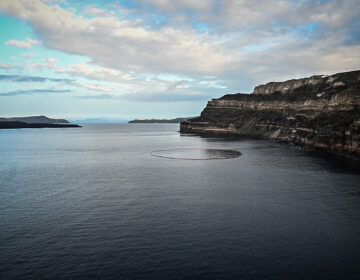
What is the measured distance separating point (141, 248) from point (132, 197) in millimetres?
24730

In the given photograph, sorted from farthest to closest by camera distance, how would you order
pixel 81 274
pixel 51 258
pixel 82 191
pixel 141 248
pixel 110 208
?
pixel 82 191 → pixel 110 208 → pixel 141 248 → pixel 51 258 → pixel 81 274

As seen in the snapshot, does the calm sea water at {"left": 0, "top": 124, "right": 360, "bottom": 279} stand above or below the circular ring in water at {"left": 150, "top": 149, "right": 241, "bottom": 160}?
below

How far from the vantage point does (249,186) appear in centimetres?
7219

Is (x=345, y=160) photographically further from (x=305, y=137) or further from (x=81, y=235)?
(x=81, y=235)

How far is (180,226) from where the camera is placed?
45562mm

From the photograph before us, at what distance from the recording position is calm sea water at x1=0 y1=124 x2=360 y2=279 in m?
33.4

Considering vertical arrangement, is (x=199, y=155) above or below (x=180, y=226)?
above

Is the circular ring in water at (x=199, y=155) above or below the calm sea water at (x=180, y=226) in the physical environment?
above

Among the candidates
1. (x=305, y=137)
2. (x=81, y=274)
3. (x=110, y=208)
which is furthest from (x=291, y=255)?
(x=305, y=137)

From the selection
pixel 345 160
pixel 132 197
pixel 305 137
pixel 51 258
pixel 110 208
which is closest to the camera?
pixel 51 258

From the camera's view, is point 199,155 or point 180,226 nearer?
point 180,226

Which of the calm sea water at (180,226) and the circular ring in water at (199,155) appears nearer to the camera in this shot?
the calm sea water at (180,226)

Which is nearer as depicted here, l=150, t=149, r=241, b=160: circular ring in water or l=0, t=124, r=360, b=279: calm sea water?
l=0, t=124, r=360, b=279: calm sea water

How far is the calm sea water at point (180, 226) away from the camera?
33406mm
